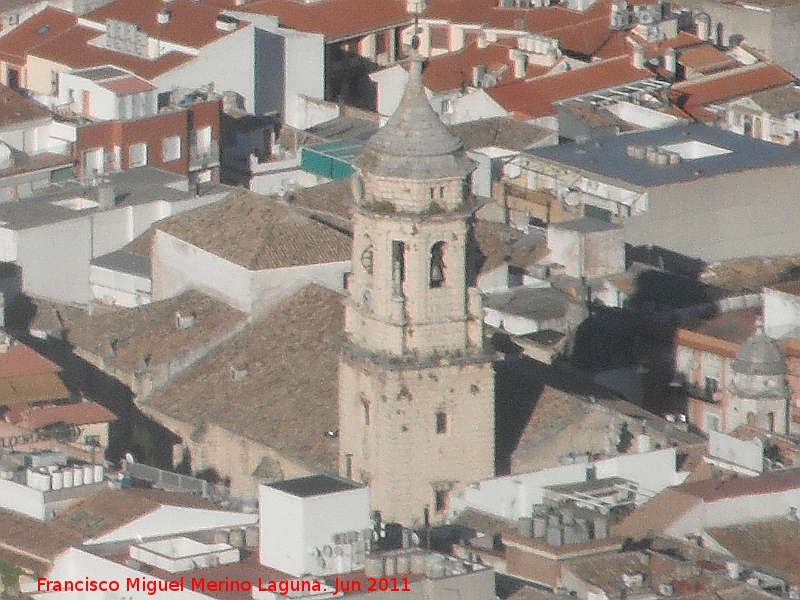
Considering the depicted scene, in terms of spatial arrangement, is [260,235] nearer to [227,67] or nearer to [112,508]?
[112,508]

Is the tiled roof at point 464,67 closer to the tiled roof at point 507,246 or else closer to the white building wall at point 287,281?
the tiled roof at point 507,246

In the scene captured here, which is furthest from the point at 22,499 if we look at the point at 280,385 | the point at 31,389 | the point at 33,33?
the point at 33,33

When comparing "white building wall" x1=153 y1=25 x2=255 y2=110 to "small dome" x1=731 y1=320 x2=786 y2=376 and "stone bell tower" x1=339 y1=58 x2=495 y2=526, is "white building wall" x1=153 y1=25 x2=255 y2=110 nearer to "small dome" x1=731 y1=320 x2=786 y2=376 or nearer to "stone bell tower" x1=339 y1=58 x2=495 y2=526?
"small dome" x1=731 y1=320 x2=786 y2=376

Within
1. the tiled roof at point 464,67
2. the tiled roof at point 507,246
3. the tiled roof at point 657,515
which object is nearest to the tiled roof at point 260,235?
the tiled roof at point 507,246

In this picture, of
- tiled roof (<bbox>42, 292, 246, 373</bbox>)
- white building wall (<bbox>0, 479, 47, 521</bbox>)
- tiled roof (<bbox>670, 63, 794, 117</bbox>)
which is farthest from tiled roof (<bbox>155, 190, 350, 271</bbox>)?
tiled roof (<bbox>670, 63, 794, 117</bbox>)

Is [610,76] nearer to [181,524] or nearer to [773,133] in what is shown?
[773,133]
